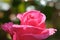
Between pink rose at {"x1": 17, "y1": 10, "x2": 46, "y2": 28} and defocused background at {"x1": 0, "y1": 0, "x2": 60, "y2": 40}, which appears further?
defocused background at {"x1": 0, "y1": 0, "x2": 60, "y2": 40}

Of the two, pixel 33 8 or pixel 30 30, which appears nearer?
pixel 30 30

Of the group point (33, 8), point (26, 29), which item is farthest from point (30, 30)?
point (33, 8)

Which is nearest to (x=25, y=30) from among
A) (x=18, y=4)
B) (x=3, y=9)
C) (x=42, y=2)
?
(x=42, y=2)

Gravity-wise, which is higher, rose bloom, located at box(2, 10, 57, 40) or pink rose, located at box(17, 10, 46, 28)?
pink rose, located at box(17, 10, 46, 28)

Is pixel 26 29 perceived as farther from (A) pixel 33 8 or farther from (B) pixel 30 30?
(A) pixel 33 8

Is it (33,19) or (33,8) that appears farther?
(33,8)

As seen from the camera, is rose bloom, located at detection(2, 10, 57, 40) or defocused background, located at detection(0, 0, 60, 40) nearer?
rose bloom, located at detection(2, 10, 57, 40)

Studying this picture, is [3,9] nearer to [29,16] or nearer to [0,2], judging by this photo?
[0,2]

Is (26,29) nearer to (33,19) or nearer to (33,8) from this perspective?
(33,19)

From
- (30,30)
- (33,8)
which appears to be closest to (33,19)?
(30,30)

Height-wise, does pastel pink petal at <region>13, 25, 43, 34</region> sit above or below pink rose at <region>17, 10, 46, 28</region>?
below
